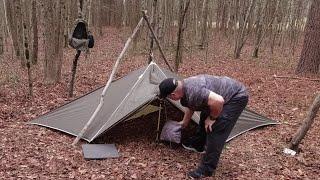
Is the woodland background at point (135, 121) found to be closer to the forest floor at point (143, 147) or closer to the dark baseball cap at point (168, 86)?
the forest floor at point (143, 147)

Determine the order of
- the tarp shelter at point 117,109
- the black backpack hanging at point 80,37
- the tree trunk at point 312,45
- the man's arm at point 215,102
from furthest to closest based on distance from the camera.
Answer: the tree trunk at point 312,45 → the black backpack hanging at point 80,37 → the tarp shelter at point 117,109 → the man's arm at point 215,102

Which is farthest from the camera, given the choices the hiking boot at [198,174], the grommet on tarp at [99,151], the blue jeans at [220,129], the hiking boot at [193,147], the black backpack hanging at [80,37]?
the black backpack hanging at [80,37]

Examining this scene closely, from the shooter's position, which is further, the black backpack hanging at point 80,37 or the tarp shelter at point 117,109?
the black backpack hanging at point 80,37

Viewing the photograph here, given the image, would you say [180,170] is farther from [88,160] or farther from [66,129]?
[66,129]

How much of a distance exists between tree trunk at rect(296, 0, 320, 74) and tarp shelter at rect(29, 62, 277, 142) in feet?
14.2

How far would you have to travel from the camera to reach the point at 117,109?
19.2 ft

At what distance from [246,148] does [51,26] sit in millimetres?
5797

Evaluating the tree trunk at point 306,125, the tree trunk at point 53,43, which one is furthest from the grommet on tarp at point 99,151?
the tree trunk at point 53,43

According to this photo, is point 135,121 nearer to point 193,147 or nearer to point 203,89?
point 193,147

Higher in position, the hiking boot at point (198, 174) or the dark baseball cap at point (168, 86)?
the dark baseball cap at point (168, 86)

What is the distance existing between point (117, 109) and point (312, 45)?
681cm

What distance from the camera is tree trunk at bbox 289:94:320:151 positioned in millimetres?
5348

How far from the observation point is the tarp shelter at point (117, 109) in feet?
18.8

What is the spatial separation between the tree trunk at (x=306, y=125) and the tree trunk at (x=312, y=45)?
5.47 meters
